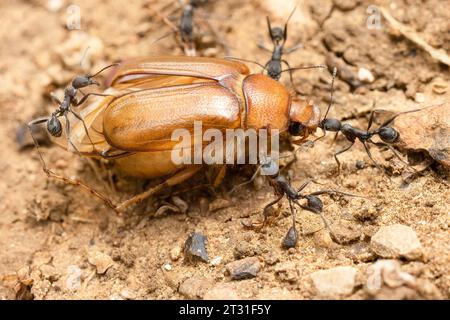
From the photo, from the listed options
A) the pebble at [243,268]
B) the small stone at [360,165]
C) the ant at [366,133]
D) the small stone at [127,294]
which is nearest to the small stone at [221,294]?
the pebble at [243,268]

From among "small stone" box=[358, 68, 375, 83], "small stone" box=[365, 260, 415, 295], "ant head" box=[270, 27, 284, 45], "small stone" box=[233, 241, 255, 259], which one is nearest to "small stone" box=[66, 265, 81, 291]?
"small stone" box=[233, 241, 255, 259]

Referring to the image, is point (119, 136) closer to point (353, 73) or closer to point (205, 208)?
point (205, 208)

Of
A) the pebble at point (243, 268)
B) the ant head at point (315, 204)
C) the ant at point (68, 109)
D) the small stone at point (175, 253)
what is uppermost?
the ant at point (68, 109)

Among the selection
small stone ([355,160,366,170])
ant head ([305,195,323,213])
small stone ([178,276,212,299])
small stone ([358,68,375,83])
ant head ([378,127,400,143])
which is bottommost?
small stone ([178,276,212,299])

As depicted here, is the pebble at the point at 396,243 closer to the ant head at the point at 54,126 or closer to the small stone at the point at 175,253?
the small stone at the point at 175,253

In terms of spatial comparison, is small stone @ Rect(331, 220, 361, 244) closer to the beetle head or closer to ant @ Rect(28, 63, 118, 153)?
the beetle head

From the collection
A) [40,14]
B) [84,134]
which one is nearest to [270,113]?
[84,134]
